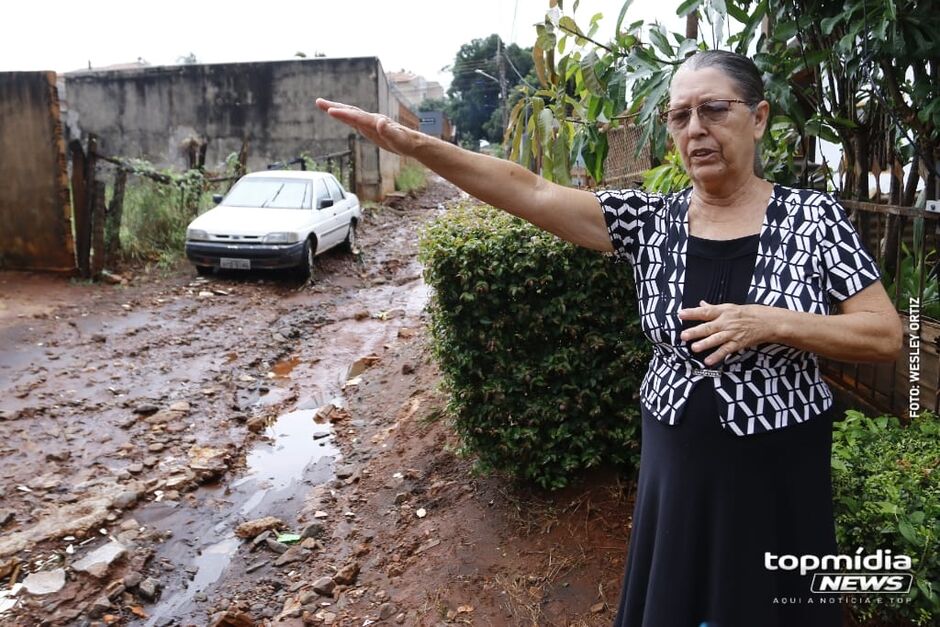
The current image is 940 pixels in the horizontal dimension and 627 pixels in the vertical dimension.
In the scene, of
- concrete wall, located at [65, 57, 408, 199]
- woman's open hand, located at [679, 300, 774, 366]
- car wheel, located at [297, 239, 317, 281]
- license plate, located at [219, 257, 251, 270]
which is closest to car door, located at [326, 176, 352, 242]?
car wheel, located at [297, 239, 317, 281]

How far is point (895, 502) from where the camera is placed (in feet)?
7.25

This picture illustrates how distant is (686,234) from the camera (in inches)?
72.1

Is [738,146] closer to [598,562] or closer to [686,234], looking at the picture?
[686,234]

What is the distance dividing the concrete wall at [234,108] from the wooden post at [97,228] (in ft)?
32.8

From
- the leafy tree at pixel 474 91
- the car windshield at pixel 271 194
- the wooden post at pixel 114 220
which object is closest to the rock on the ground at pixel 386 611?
Answer: the wooden post at pixel 114 220

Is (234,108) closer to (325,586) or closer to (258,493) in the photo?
(258,493)

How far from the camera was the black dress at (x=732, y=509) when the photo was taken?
168 cm

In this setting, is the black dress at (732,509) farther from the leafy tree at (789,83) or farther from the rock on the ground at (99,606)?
the rock on the ground at (99,606)

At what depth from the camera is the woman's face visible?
179 centimetres

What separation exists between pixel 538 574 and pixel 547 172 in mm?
2023

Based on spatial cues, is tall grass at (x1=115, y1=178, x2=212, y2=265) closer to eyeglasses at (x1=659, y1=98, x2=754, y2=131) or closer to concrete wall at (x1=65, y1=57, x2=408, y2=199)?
concrete wall at (x1=65, y1=57, x2=408, y2=199)

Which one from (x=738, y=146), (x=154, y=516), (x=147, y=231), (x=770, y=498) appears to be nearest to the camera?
(x=770, y=498)

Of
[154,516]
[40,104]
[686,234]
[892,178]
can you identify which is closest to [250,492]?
[154,516]

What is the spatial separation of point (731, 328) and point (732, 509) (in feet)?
1.53
